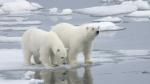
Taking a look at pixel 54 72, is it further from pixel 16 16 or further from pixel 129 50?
pixel 16 16

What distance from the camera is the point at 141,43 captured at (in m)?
11.8

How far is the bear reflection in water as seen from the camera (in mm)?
7809

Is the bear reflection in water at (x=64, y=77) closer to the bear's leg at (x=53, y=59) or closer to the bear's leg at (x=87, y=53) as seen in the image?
the bear's leg at (x=53, y=59)

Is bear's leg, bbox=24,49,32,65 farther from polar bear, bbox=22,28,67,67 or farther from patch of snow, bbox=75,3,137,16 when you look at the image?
patch of snow, bbox=75,3,137,16

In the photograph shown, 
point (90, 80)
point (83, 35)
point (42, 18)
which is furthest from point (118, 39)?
point (42, 18)

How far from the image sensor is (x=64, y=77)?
811cm

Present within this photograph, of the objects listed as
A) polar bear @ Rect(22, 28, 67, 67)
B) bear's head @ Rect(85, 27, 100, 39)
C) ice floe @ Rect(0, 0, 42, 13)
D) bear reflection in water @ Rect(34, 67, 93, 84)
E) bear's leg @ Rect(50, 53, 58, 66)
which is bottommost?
bear reflection in water @ Rect(34, 67, 93, 84)

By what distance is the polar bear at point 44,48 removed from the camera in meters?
8.49

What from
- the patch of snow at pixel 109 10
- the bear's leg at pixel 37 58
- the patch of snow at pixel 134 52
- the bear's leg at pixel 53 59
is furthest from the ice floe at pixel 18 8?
the bear's leg at pixel 53 59

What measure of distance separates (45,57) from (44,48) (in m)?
0.15

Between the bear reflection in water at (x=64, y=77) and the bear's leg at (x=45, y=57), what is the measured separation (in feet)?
0.89

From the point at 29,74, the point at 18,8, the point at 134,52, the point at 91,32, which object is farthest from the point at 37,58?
the point at 18,8

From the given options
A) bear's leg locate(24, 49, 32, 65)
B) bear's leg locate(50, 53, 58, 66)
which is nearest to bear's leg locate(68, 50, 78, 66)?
bear's leg locate(50, 53, 58, 66)

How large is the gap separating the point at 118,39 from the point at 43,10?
9.51 meters
